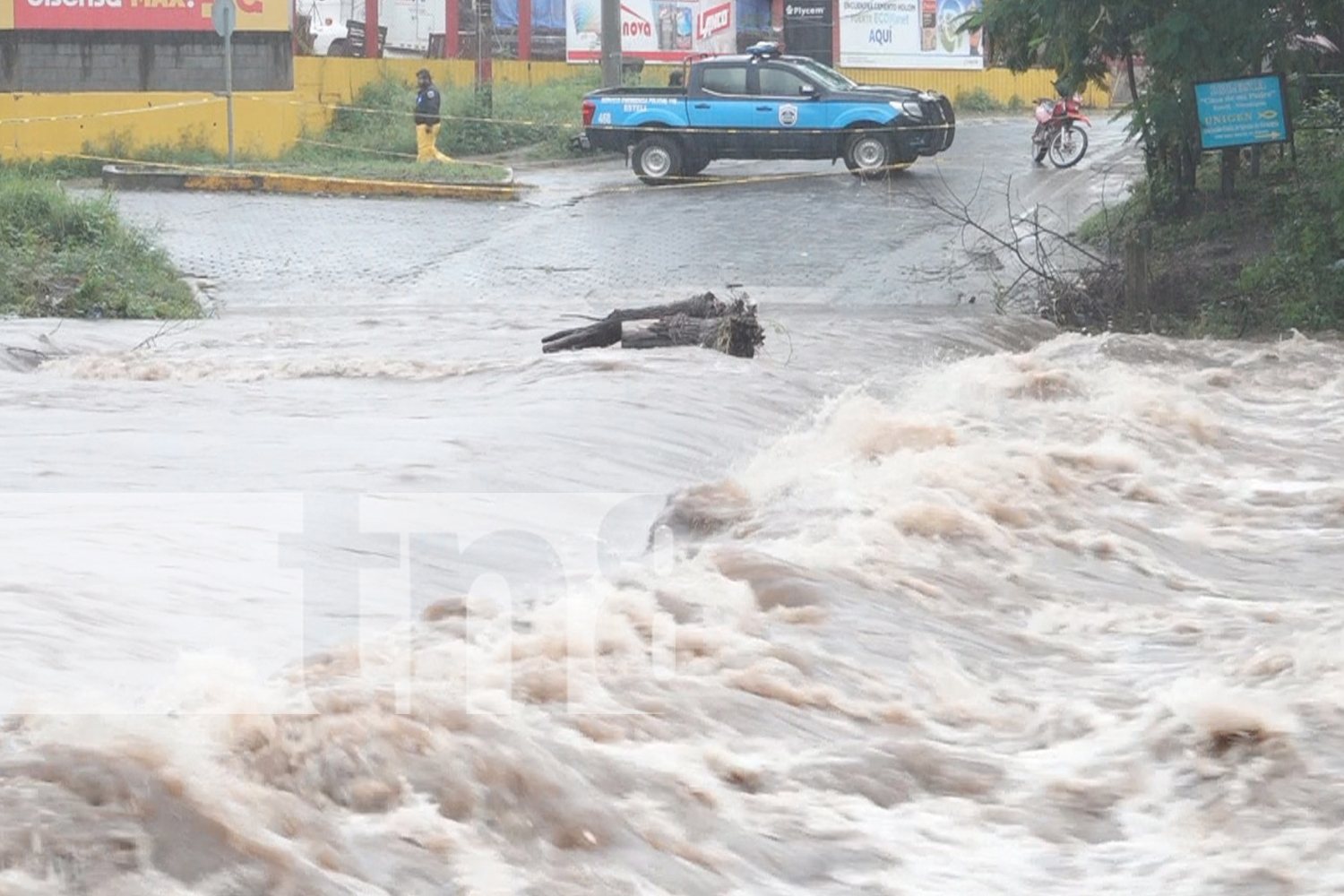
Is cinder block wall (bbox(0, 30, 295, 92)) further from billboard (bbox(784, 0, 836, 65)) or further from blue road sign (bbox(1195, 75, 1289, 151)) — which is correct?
blue road sign (bbox(1195, 75, 1289, 151))

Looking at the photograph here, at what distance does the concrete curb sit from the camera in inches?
984

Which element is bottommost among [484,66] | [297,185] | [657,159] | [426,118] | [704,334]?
[704,334]

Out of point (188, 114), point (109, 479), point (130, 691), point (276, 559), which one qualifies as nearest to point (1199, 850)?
point (130, 691)

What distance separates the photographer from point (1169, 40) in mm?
16188

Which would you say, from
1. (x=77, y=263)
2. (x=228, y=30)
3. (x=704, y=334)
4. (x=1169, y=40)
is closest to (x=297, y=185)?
(x=228, y=30)

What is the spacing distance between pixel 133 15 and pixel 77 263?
43.0 ft

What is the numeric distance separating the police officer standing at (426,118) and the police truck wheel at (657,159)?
4468 millimetres

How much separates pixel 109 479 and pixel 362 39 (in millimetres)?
35954

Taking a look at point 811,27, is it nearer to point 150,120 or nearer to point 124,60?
point 124,60

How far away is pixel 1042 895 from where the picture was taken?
534 cm

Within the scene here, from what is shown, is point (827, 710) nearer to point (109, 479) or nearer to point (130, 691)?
point (130, 691)

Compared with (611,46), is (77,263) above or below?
below

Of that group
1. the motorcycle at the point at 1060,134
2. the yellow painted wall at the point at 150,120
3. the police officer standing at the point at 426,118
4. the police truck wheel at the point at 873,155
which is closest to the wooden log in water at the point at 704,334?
the police truck wheel at the point at 873,155

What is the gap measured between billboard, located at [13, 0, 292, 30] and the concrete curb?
182 inches
